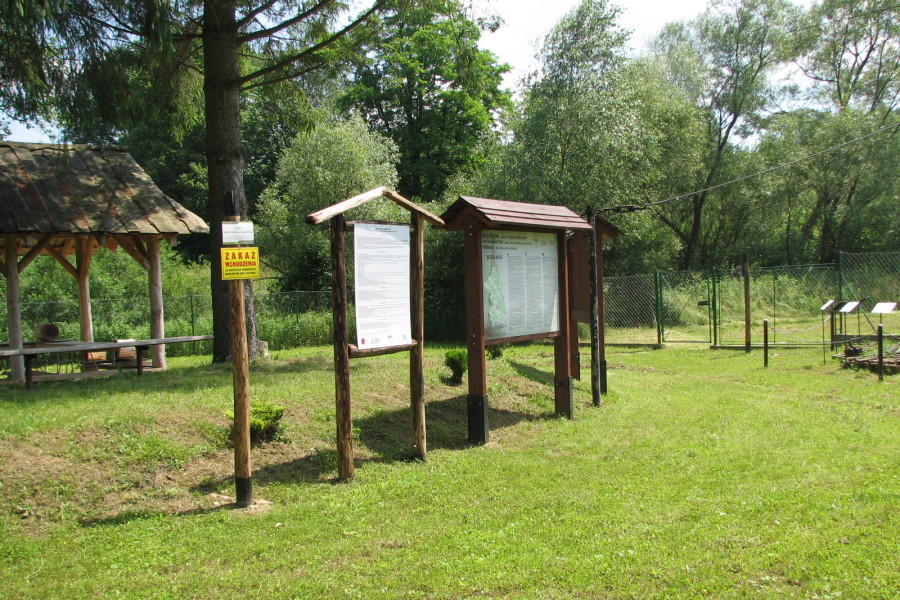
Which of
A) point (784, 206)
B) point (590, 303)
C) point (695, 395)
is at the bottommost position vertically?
point (695, 395)

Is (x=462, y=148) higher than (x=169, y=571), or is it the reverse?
(x=462, y=148)

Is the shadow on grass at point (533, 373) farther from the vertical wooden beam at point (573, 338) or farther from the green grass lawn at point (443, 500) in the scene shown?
the green grass lawn at point (443, 500)

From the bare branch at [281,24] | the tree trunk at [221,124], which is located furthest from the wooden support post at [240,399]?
the bare branch at [281,24]

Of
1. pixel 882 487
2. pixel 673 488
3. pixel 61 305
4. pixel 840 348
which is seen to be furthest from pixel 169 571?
pixel 61 305

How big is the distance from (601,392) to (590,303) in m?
1.53

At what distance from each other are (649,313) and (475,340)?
16956 mm

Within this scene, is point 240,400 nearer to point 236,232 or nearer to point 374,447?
point 236,232

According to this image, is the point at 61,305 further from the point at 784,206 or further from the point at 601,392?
the point at 784,206

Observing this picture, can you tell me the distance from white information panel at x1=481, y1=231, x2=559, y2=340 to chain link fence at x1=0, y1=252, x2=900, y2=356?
10.1 meters

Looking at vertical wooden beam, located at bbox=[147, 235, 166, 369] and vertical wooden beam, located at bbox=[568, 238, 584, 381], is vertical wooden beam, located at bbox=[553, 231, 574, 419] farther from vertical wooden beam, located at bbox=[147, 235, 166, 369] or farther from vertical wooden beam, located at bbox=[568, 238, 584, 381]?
vertical wooden beam, located at bbox=[147, 235, 166, 369]

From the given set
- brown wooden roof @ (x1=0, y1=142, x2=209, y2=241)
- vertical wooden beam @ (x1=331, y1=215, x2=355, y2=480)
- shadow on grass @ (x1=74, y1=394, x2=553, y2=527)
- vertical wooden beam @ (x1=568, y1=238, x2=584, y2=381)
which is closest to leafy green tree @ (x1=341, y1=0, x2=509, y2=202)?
brown wooden roof @ (x1=0, y1=142, x2=209, y2=241)

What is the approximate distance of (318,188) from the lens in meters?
27.3

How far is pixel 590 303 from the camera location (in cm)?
1093

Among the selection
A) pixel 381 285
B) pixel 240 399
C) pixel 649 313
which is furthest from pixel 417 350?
pixel 649 313
